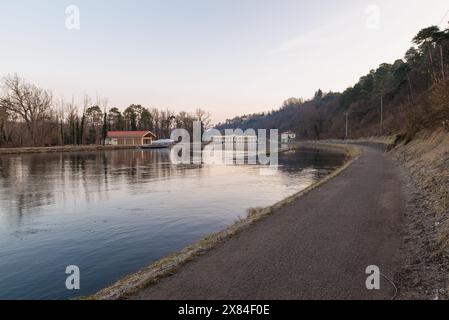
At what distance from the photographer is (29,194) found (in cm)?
2189

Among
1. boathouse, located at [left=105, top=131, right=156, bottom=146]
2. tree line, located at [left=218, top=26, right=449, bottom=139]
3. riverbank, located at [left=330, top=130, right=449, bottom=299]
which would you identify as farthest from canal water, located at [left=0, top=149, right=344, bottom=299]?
boathouse, located at [left=105, top=131, right=156, bottom=146]

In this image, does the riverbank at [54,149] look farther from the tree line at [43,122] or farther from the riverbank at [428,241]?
the riverbank at [428,241]

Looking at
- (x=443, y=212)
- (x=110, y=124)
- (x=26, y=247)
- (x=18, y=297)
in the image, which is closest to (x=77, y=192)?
(x=26, y=247)

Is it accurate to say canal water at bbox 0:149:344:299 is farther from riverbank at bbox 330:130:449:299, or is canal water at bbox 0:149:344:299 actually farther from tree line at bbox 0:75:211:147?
tree line at bbox 0:75:211:147

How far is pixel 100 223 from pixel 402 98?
290ft

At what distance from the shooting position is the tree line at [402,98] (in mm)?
33684

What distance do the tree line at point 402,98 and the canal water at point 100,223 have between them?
1670 cm

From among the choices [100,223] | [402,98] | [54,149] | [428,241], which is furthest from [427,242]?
[402,98]

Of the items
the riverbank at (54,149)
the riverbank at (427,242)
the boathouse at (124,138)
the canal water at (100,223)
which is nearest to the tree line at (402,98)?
the riverbank at (427,242)

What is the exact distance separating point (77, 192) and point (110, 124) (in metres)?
113

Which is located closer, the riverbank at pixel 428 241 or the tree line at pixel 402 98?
the riverbank at pixel 428 241

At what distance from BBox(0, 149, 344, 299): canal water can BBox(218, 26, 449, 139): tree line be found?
16698 mm
